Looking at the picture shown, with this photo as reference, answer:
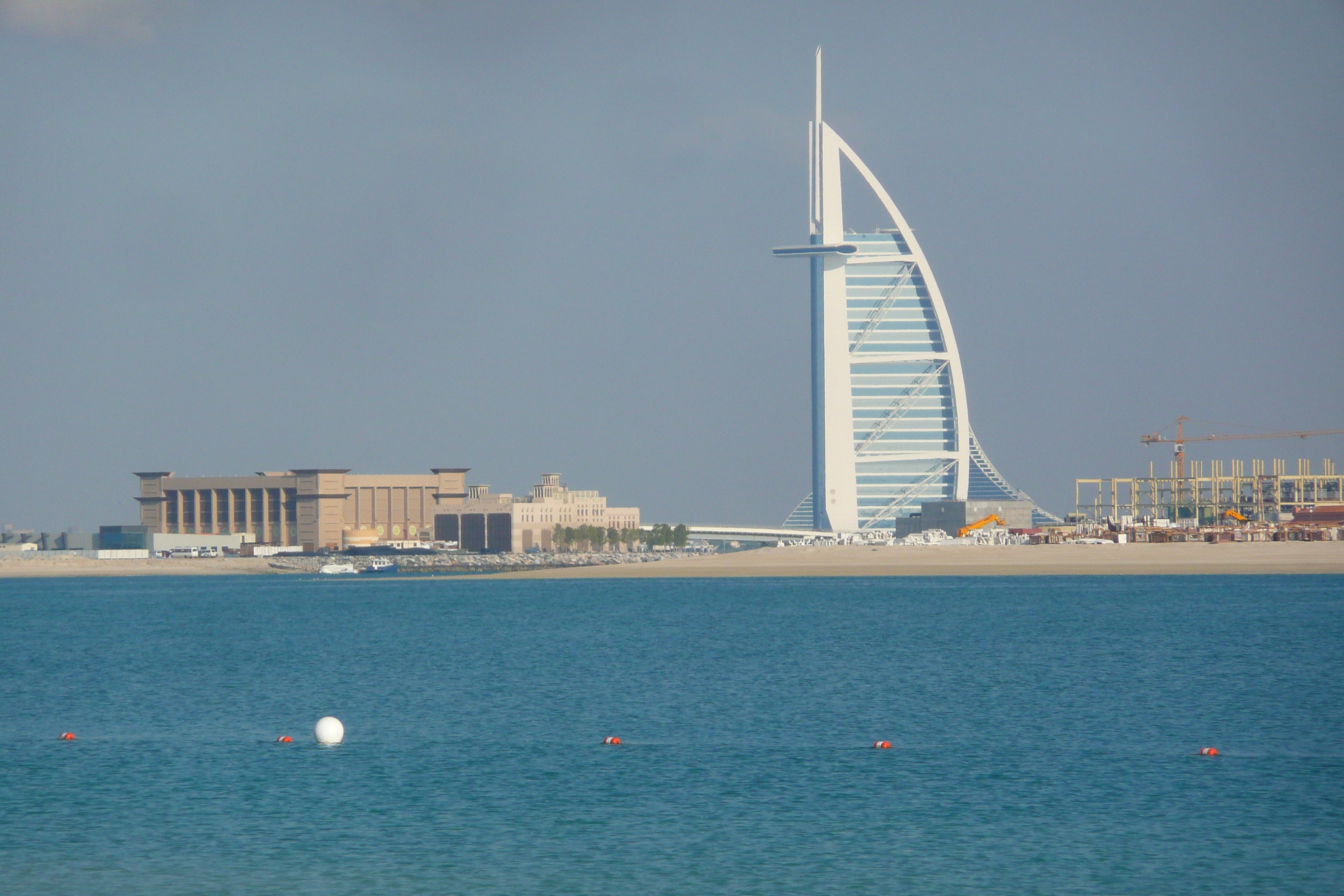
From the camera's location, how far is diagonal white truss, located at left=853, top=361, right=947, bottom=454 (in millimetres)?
175125

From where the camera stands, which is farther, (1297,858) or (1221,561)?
(1221,561)

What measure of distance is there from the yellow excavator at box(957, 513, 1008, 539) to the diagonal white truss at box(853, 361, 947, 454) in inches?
613

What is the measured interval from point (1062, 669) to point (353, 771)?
23338 mm

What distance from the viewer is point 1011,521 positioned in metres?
171

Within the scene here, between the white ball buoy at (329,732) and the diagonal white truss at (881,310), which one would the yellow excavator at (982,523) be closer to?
the diagonal white truss at (881,310)

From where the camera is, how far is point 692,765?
29047mm

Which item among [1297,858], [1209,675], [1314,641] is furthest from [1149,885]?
[1314,641]

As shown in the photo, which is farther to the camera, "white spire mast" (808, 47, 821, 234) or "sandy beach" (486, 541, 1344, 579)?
"white spire mast" (808, 47, 821, 234)

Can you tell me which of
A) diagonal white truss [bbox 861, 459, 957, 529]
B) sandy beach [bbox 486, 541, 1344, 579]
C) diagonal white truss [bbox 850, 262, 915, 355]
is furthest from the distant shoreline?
diagonal white truss [bbox 850, 262, 915, 355]

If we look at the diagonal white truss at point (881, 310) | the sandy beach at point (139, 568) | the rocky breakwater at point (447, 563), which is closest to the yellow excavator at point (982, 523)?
the diagonal white truss at point (881, 310)

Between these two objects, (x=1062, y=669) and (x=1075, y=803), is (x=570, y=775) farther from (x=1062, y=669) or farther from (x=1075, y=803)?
(x=1062, y=669)

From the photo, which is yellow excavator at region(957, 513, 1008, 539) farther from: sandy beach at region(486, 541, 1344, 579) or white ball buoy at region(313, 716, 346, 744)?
white ball buoy at region(313, 716, 346, 744)

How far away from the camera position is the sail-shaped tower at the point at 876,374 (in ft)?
571

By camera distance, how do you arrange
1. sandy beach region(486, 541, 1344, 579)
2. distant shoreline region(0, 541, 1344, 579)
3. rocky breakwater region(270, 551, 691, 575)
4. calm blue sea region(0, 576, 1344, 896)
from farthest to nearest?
1. rocky breakwater region(270, 551, 691, 575)
2. distant shoreline region(0, 541, 1344, 579)
3. sandy beach region(486, 541, 1344, 579)
4. calm blue sea region(0, 576, 1344, 896)
